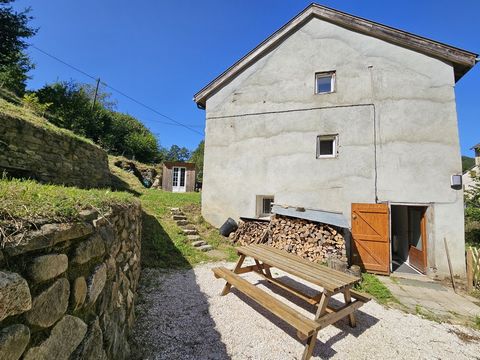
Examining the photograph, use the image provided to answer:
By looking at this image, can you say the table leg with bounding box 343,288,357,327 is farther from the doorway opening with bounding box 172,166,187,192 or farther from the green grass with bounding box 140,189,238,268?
the doorway opening with bounding box 172,166,187,192

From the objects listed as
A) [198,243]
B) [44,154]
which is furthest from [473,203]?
[44,154]

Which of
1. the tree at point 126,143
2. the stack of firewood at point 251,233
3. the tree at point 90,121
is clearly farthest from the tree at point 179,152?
the stack of firewood at point 251,233

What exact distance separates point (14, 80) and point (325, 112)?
1905 cm

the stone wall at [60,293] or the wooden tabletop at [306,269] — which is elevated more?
the stone wall at [60,293]

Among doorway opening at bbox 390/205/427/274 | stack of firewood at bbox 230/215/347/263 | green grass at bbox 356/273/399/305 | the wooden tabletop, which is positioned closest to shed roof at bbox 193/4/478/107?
doorway opening at bbox 390/205/427/274

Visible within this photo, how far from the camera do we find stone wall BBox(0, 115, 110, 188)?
527 cm

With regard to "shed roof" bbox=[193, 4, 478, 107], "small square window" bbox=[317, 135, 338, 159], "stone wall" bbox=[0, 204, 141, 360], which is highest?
"shed roof" bbox=[193, 4, 478, 107]

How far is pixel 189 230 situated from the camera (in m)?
8.38

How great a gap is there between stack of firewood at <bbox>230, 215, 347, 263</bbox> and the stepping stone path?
135cm

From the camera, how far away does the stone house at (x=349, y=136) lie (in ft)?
23.6

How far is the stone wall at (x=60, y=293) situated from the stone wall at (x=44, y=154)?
4.80m

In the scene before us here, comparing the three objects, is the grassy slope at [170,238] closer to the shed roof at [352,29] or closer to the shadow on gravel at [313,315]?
the shadow on gravel at [313,315]

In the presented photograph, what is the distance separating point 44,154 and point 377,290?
8.90m

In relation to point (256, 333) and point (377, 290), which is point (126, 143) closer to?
point (256, 333)
